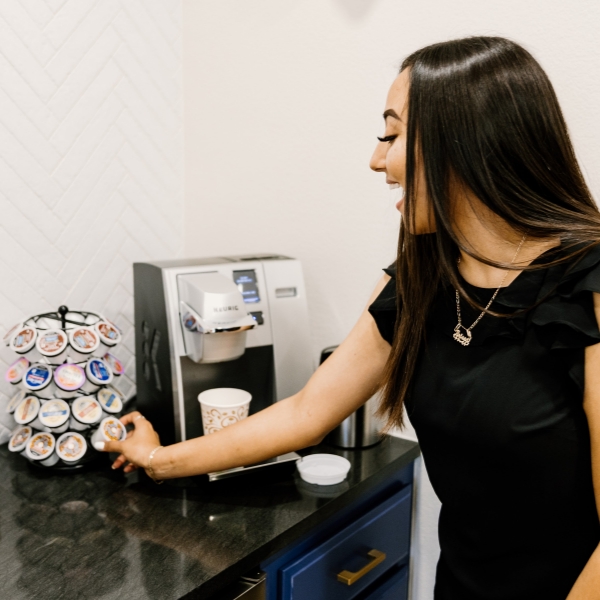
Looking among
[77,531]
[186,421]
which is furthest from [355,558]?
[77,531]

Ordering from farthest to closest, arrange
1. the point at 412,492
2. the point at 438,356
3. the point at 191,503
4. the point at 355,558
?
the point at 412,492, the point at 355,558, the point at 191,503, the point at 438,356

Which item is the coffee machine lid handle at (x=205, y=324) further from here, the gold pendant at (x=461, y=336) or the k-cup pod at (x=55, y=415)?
the gold pendant at (x=461, y=336)

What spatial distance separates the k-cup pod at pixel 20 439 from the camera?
1238 mm

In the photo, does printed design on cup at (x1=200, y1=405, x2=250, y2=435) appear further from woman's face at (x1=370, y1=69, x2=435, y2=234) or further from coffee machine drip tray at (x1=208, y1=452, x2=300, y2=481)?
woman's face at (x1=370, y1=69, x2=435, y2=234)

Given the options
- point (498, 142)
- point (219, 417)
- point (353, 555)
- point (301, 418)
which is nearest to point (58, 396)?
point (219, 417)

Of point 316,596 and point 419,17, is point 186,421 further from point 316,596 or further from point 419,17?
point 419,17

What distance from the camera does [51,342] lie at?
4.06ft

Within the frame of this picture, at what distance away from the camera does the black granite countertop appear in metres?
0.89

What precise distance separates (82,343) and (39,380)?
101mm

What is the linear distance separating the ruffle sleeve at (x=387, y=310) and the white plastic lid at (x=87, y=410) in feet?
1.90

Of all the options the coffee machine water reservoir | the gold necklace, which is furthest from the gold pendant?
the coffee machine water reservoir

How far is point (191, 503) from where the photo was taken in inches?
44.4

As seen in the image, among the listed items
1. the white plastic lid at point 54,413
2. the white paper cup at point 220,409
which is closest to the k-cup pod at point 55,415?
the white plastic lid at point 54,413

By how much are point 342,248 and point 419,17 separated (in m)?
0.50
